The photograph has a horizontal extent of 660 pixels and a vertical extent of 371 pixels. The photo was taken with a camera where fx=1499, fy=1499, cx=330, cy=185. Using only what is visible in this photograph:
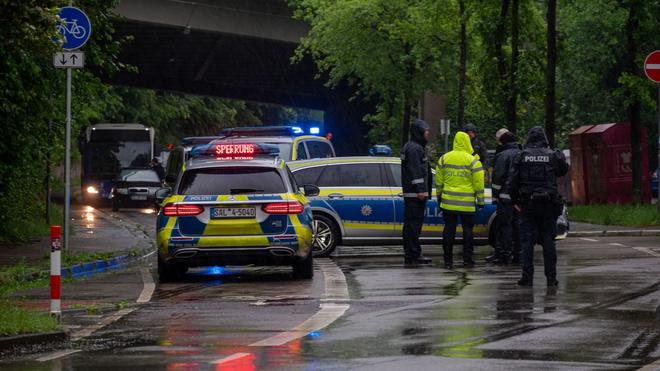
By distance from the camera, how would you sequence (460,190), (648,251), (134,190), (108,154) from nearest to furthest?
(460,190), (648,251), (134,190), (108,154)

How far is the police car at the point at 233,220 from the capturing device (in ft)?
57.0

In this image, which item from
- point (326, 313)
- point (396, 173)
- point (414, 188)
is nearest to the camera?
point (326, 313)

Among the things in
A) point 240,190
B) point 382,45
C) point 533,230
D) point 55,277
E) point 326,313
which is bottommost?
point 326,313

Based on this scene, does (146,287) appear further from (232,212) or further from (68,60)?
(68,60)

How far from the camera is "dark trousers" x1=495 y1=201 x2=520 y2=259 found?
20344 mm

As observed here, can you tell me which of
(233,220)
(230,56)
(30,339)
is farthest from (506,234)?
(230,56)

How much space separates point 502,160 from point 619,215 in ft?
37.0

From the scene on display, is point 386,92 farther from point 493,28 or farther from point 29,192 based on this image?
point 29,192

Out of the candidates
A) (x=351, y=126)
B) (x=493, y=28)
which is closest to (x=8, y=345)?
(x=493, y=28)

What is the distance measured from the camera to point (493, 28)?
34.9 meters

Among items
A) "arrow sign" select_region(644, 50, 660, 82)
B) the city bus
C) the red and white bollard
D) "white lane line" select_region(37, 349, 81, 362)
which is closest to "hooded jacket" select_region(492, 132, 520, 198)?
the red and white bollard

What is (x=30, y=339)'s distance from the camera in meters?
11.4

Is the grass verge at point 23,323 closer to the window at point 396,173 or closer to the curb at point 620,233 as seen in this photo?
the window at point 396,173

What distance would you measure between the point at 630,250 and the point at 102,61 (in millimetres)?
8952
